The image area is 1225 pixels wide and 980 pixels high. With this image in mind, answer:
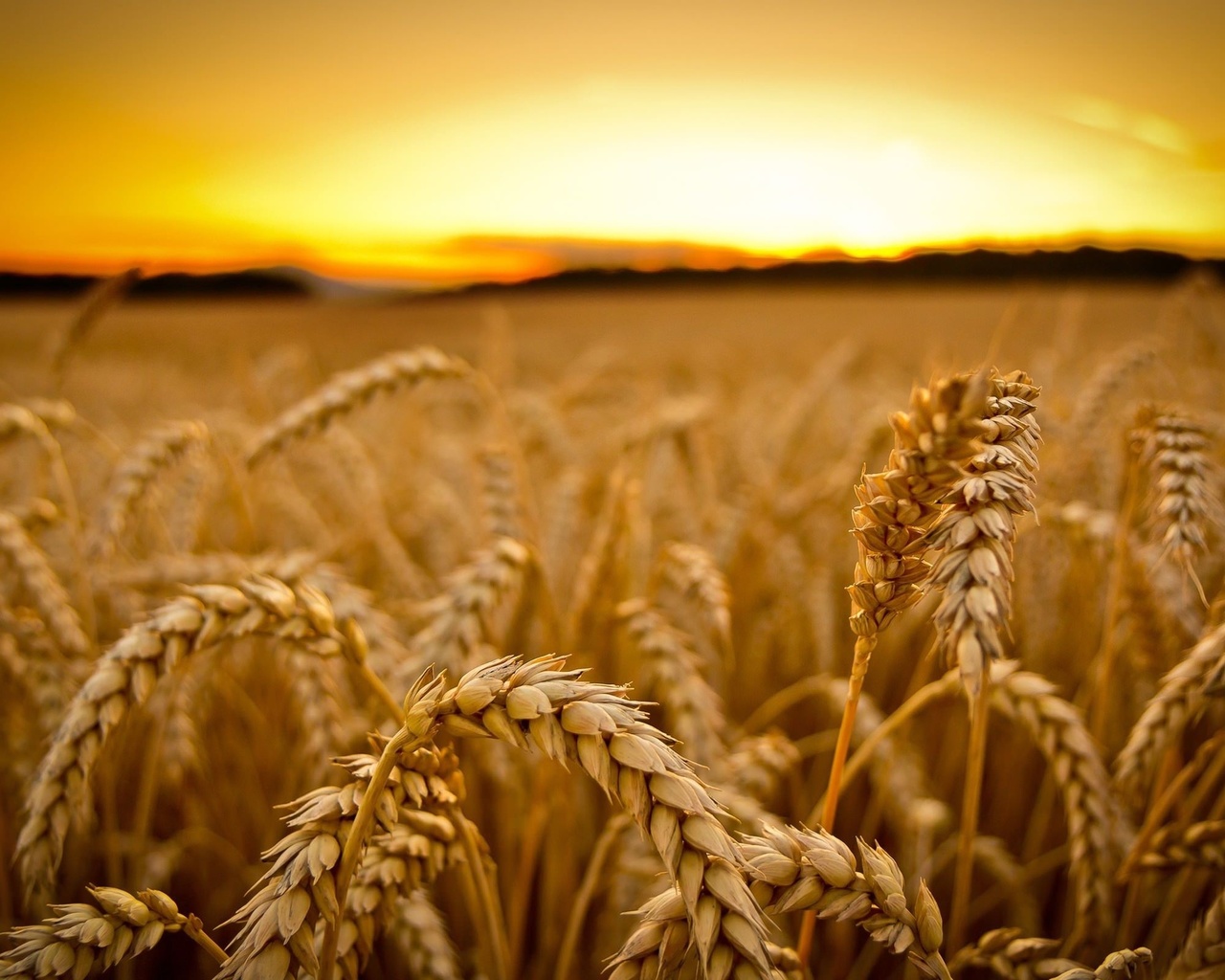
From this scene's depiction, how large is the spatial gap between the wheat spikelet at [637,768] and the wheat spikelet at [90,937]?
0.36 metres

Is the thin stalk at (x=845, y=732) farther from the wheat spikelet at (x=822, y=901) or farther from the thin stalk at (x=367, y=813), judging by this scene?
the thin stalk at (x=367, y=813)

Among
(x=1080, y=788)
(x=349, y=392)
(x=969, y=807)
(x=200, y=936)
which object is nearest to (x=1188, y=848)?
(x=1080, y=788)

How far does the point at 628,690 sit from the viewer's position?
0.79 m

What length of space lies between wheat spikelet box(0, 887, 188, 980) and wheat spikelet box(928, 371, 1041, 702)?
0.75 metres

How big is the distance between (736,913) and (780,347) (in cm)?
1287

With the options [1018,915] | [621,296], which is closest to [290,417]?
[1018,915]

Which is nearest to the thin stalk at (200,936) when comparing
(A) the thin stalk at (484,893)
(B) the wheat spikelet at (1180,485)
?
(A) the thin stalk at (484,893)

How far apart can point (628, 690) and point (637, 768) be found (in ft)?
0.41

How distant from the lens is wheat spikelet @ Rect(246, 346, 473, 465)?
1.65m

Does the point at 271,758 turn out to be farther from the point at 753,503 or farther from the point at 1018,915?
the point at 1018,915

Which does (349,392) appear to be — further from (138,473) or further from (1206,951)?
(1206,951)

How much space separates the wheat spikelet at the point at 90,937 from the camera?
2.37 ft

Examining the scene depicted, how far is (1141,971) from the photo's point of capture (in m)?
0.88

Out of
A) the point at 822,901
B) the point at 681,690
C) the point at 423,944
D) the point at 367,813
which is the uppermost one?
the point at 367,813
